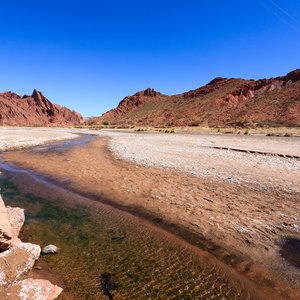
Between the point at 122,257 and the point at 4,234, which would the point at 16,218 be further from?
the point at 122,257

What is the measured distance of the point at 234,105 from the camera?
4063 inches

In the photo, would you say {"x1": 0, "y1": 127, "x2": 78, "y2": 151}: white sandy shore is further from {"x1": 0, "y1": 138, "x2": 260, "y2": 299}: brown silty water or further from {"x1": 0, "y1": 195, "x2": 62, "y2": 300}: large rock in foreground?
{"x1": 0, "y1": 195, "x2": 62, "y2": 300}: large rock in foreground

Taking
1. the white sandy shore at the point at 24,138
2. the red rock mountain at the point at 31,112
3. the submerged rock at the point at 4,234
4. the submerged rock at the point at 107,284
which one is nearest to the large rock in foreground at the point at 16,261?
the submerged rock at the point at 4,234

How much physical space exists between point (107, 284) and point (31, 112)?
596 ft

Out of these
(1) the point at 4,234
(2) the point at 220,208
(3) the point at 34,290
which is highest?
(1) the point at 4,234

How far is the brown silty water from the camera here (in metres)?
5.29

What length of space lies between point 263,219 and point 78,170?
10364 millimetres

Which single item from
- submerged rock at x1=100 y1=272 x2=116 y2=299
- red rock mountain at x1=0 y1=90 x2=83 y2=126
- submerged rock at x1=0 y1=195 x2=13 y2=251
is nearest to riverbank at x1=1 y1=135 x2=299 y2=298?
submerged rock at x1=100 y1=272 x2=116 y2=299

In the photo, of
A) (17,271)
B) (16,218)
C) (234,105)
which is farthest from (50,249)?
(234,105)

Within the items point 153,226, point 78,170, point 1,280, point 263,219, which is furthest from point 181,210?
point 78,170

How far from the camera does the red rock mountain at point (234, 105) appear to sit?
76.0 m

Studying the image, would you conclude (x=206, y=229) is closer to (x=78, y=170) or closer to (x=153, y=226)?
(x=153, y=226)

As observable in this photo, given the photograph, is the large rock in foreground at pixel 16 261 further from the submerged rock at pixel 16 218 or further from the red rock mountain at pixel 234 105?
the red rock mountain at pixel 234 105

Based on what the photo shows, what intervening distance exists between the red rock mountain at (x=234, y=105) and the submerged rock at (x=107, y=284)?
211 ft
